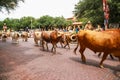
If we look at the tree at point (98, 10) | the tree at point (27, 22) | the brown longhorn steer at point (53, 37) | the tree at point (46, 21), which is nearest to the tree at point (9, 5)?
the brown longhorn steer at point (53, 37)

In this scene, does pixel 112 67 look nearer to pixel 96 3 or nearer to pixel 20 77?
pixel 20 77

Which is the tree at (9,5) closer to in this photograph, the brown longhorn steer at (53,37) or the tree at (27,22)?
the brown longhorn steer at (53,37)

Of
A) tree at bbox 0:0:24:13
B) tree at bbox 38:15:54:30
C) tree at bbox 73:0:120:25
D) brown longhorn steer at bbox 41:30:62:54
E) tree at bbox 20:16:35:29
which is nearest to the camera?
brown longhorn steer at bbox 41:30:62:54

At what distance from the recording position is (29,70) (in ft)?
34.4

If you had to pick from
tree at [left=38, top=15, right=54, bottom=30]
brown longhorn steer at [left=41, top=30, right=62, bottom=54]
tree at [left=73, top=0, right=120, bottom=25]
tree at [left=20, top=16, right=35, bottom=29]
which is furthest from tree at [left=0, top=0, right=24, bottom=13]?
tree at [left=20, top=16, right=35, bottom=29]

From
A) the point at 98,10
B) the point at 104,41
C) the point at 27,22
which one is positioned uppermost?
the point at 98,10

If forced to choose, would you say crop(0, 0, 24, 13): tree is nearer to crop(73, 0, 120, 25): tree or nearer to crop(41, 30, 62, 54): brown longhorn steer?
crop(41, 30, 62, 54): brown longhorn steer

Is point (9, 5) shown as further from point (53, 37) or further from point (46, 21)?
point (46, 21)

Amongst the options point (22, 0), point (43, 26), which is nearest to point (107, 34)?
point (22, 0)

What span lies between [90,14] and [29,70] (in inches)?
1125

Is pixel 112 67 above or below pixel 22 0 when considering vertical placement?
below

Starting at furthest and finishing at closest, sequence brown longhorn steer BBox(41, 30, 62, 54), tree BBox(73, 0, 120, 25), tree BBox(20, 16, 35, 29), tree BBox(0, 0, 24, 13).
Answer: tree BBox(20, 16, 35, 29) → tree BBox(73, 0, 120, 25) → tree BBox(0, 0, 24, 13) → brown longhorn steer BBox(41, 30, 62, 54)

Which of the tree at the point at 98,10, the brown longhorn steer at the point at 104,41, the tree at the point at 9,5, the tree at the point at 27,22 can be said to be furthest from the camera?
the tree at the point at 27,22

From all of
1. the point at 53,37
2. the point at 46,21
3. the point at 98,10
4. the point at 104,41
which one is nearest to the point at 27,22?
the point at 46,21
